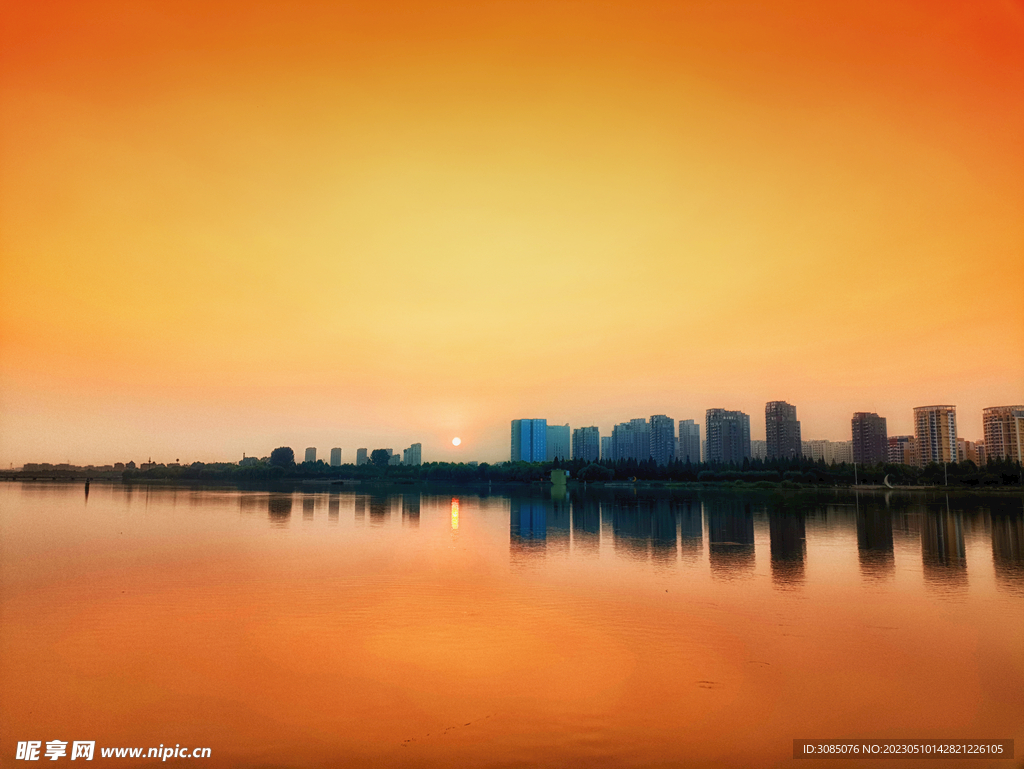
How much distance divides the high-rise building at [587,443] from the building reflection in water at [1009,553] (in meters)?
123

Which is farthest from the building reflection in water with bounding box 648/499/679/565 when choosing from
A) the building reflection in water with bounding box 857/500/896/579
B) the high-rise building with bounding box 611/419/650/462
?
the high-rise building with bounding box 611/419/650/462

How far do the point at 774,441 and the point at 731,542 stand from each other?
98.4 metres

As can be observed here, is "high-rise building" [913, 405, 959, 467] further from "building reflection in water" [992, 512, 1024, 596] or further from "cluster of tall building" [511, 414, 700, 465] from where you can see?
"building reflection in water" [992, 512, 1024, 596]

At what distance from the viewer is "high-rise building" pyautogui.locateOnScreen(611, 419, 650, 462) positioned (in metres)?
148

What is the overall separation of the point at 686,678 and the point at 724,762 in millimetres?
2486

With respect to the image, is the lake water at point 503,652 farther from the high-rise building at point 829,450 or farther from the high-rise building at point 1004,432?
the high-rise building at point 829,450

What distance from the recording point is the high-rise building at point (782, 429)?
111312 millimetres

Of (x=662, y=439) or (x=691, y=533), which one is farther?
(x=662, y=439)

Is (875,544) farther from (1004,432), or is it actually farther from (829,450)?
(829,450)

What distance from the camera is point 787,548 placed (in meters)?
23.5

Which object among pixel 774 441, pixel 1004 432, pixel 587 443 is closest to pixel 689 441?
pixel 587 443

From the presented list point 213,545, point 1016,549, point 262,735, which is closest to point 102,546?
point 213,545
